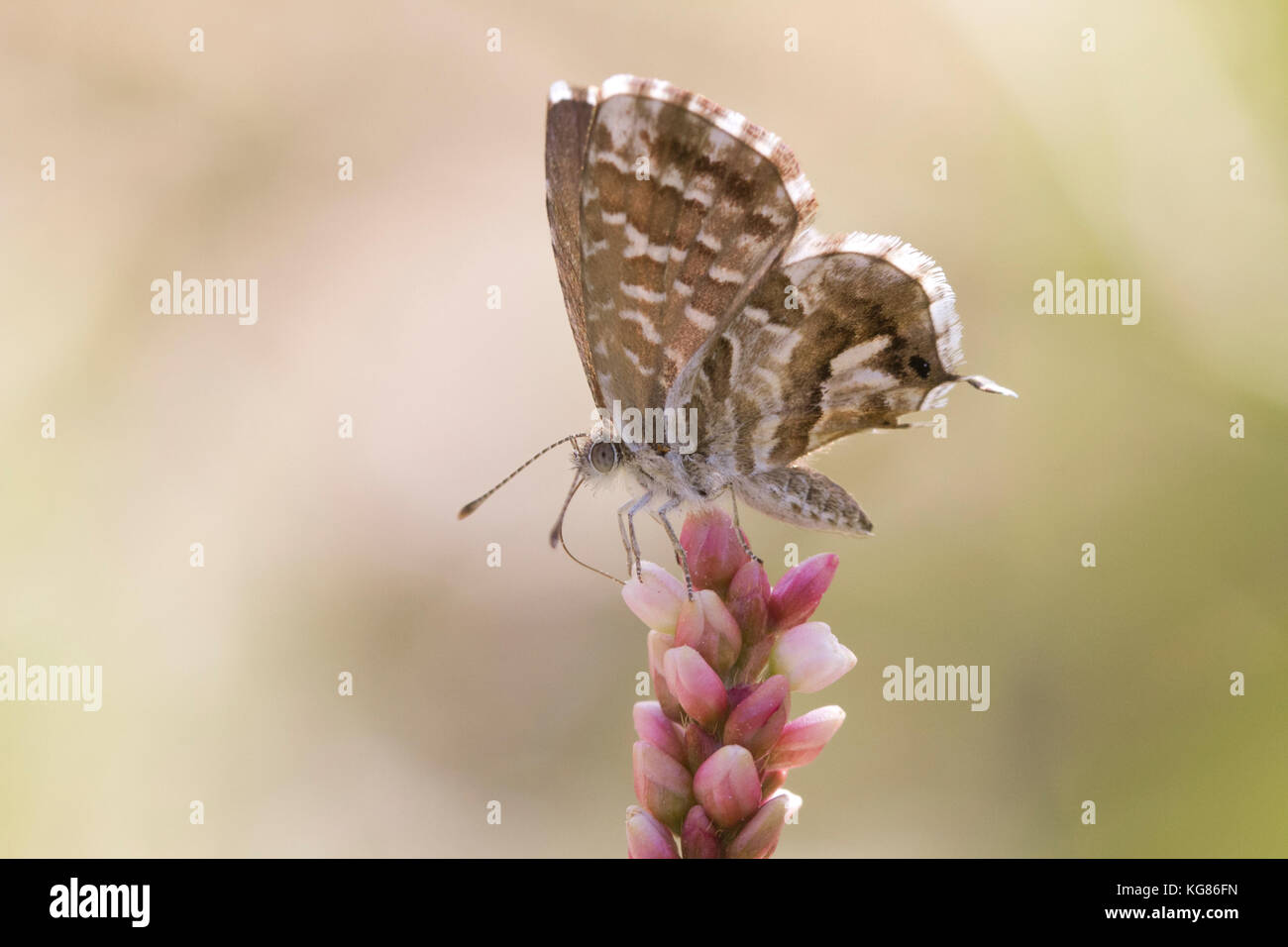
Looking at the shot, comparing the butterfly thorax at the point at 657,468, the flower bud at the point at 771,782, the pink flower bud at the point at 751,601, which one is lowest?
the flower bud at the point at 771,782

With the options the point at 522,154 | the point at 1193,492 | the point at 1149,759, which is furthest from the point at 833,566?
the point at 522,154

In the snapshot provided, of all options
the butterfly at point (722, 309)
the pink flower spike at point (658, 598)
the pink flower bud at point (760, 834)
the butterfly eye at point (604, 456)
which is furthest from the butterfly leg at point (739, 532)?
the pink flower bud at point (760, 834)

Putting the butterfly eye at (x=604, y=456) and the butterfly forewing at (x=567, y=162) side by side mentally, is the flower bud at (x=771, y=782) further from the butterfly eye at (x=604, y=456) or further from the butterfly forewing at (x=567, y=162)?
the butterfly forewing at (x=567, y=162)

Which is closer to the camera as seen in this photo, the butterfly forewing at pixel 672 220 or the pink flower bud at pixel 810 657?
the pink flower bud at pixel 810 657

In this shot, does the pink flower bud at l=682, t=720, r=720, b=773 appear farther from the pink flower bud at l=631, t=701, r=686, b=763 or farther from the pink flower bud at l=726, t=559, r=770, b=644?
the pink flower bud at l=726, t=559, r=770, b=644

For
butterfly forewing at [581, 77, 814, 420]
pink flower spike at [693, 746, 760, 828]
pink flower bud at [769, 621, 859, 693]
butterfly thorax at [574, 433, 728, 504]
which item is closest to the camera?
pink flower spike at [693, 746, 760, 828]

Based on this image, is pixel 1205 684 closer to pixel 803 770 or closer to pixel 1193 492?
pixel 1193 492

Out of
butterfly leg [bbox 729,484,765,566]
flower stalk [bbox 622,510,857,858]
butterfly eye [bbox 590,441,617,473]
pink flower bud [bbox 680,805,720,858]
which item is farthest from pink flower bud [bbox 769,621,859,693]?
butterfly eye [bbox 590,441,617,473]
